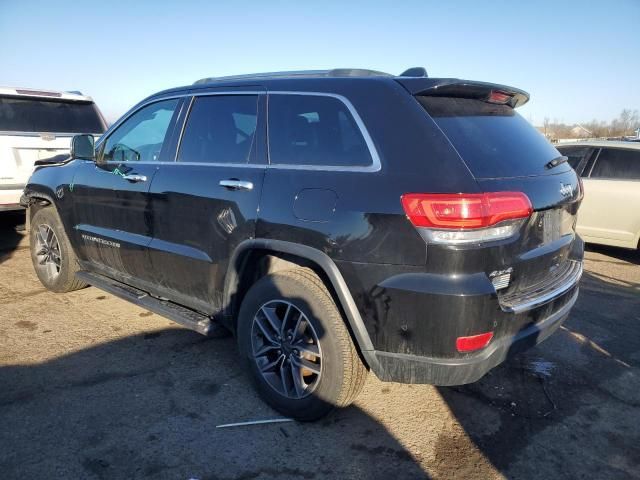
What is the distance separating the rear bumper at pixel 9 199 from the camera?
612cm

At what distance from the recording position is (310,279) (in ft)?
9.00

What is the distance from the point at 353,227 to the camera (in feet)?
8.04

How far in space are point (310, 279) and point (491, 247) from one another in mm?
982

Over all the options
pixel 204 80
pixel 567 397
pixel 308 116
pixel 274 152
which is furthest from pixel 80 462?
pixel 567 397

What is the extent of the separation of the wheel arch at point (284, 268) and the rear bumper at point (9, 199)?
450 centimetres

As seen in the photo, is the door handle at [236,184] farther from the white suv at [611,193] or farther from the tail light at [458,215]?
the white suv at [611,193]

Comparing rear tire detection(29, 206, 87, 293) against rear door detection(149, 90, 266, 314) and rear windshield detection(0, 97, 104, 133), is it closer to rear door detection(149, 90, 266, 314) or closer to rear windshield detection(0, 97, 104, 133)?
rear door detection(149, 90, 266, 314)

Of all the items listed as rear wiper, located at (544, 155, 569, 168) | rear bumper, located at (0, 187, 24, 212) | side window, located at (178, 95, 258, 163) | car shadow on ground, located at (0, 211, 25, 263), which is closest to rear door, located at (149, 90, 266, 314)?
side window, located at (178, 95, 258, 163)

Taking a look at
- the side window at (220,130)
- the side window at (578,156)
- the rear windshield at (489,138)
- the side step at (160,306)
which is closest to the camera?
the rear windshield at (489,138)

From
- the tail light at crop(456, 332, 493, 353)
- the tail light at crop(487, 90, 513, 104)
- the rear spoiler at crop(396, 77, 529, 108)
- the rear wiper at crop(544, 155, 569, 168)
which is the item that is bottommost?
the tail light at crop(456, 332, 493, 353)

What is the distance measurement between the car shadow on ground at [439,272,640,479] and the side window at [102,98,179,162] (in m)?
A: 2.76

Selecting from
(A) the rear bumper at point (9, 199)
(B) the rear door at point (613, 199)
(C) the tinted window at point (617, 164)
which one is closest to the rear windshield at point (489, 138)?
(B) the rear door at point (613, 199)

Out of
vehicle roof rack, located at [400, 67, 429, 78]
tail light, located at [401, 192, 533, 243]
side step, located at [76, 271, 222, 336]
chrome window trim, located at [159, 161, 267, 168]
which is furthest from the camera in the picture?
side step, located at [76, 271, 222, 336]

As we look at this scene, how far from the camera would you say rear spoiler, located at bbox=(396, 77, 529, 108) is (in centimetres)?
257
